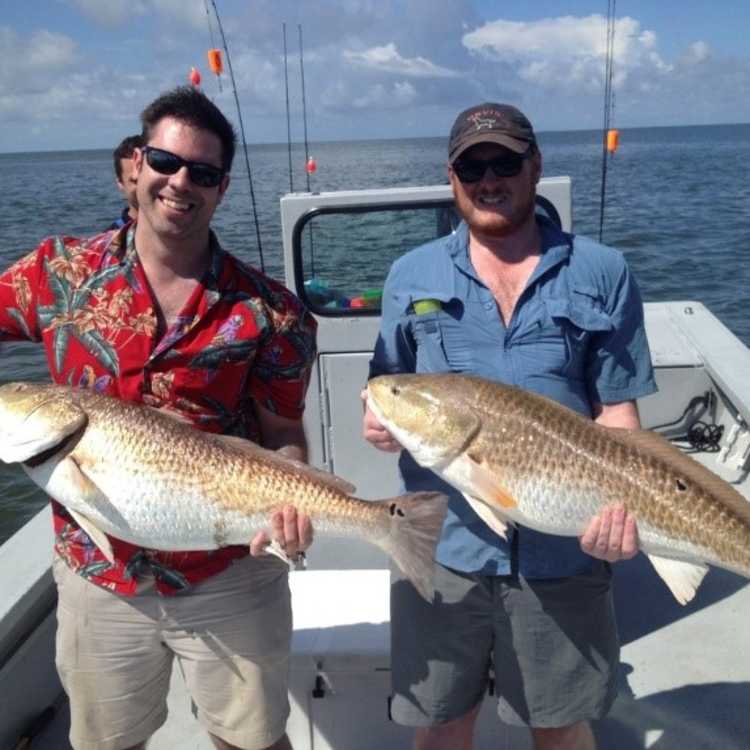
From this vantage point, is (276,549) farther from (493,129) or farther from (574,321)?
(493,129)

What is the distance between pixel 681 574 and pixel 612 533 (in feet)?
1.17

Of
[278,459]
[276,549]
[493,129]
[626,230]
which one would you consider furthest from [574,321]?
[626,230]

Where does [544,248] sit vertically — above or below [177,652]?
above

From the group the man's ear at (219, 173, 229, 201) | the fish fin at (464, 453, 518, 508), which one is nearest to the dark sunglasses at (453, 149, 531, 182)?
the man's ear at (219, 173, 229, 201)

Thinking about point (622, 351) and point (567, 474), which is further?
point (622, 351)

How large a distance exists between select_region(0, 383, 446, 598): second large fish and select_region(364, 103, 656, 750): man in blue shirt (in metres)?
0.24

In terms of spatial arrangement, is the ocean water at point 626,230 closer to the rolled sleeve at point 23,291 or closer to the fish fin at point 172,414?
the rolled sleeve at point 23,291

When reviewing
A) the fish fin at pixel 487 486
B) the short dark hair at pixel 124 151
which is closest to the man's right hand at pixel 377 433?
the fish fin at pixel 487 486

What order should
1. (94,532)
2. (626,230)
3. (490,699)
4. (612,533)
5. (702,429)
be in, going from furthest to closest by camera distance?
(626,230), (702,429), (490,699), (94,532), (612,533)

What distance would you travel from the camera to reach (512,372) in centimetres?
263

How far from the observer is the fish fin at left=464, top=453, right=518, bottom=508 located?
8.11 ft

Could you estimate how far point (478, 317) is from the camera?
8.62ft

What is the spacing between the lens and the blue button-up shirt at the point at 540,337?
2.60 meters

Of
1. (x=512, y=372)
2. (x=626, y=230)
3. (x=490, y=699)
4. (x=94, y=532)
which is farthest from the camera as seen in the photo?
(x=626, y=230)
